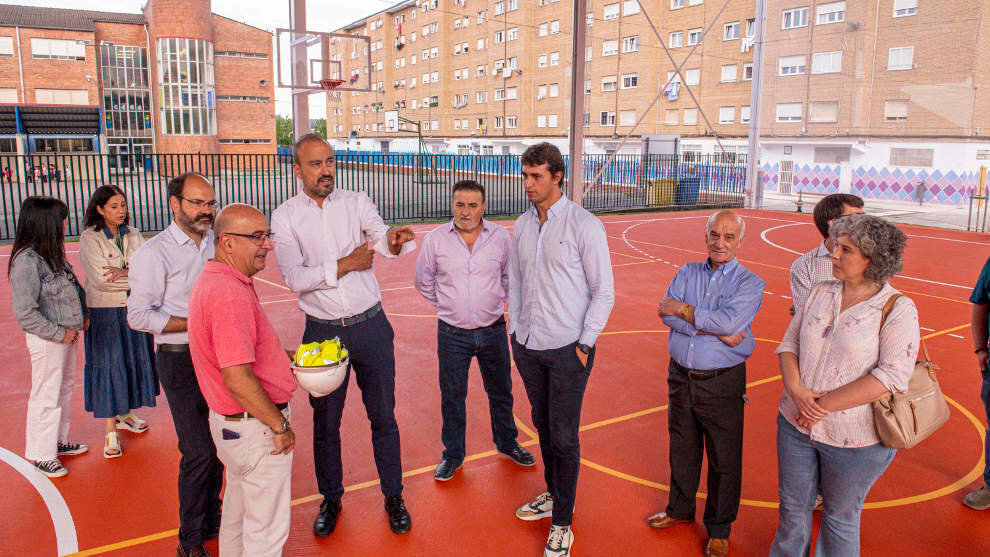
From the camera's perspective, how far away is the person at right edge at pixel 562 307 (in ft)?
11.4

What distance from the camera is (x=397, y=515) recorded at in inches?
151

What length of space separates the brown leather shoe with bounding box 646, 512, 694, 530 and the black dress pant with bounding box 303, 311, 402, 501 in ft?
4.95

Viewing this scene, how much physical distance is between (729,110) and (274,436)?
41936mm

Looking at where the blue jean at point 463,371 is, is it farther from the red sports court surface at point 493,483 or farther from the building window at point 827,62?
the building window at point 827,62

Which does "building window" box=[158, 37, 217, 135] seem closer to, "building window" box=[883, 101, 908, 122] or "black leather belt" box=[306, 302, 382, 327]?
"building window" box=[883, 101, 908, 122]

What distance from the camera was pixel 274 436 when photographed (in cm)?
277

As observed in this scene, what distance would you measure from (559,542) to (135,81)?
54.1 m

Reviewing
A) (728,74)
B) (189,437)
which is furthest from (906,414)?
(728,74)

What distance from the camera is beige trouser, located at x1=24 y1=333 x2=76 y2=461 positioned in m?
4.35

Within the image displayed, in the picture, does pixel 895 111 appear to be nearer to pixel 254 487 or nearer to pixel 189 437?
pixel 189 437

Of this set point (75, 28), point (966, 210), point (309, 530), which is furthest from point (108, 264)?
point (75, 28)

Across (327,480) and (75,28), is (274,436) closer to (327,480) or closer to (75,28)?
(327,480)

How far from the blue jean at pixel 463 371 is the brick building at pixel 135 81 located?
45.7m

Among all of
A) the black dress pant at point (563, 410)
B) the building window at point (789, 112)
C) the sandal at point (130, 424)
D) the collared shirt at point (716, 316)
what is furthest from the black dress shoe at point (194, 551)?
the building window at point (789, 112)
